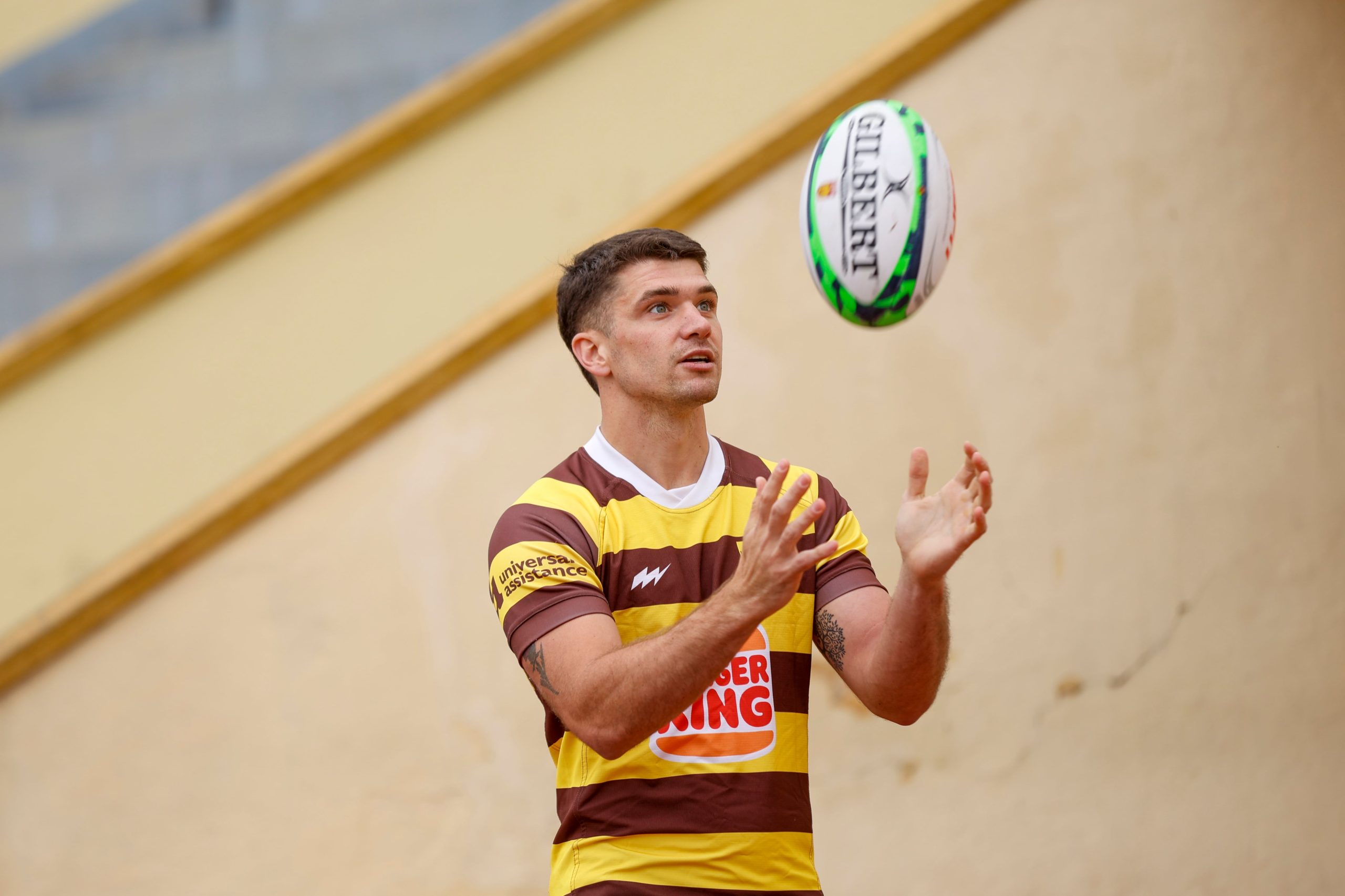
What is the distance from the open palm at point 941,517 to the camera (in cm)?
177

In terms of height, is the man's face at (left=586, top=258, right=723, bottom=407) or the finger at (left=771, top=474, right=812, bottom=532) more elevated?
the man's face at (left=586, top=258, right=723, bottom=407)

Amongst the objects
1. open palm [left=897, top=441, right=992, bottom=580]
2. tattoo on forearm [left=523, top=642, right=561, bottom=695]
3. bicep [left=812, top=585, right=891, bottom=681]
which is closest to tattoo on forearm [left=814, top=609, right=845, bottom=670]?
bicep [left=812, top=585, right=891, bottom=681]

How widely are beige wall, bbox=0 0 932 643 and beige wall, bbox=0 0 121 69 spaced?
0.92 meters

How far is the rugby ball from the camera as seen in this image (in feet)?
6.72

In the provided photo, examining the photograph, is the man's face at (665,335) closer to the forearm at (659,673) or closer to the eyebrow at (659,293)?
the eyebrow at (659,293)

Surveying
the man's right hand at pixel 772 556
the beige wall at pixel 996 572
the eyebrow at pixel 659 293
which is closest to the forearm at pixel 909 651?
the man's right hand at pixel 772 556

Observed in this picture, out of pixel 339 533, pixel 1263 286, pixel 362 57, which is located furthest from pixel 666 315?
pixel 1263 286

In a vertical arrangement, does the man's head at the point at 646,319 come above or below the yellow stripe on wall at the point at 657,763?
above

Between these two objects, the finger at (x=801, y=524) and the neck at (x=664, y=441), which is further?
the neck at (x=664, y=441)

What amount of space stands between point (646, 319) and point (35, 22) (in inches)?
97.2

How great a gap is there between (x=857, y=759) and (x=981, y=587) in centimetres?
56

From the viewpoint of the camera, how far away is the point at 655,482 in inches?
82.4

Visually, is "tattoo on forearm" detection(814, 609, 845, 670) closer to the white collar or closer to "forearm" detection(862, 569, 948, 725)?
"forearm" detection(862, 569, 948, 725)

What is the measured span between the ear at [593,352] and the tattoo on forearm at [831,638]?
0.57 m
